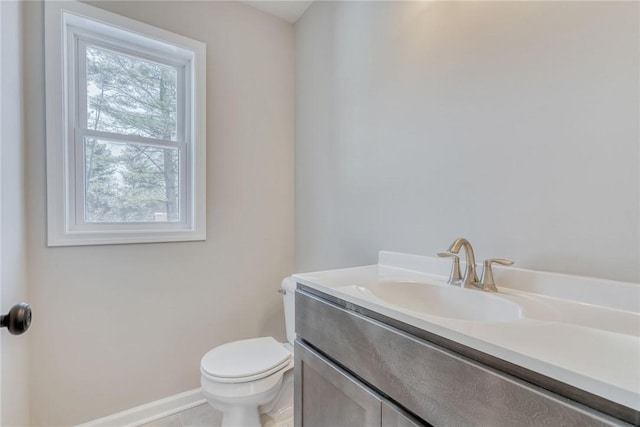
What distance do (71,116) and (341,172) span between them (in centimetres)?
141

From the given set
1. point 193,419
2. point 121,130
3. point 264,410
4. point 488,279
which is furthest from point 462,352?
point 121,130

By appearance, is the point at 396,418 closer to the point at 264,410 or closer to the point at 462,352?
the point at 462,352

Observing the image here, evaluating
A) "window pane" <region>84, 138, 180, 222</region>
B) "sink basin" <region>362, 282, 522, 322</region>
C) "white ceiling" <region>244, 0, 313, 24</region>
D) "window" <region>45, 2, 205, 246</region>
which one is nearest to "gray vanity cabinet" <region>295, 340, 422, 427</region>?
"sink basin" <region>362, 282, 522, 322</region>

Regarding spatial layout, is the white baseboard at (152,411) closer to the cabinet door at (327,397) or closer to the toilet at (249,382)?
the toilet at (249,382)

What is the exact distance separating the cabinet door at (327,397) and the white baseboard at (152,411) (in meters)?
0.99

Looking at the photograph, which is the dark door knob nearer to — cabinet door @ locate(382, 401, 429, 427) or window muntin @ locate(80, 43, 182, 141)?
cabinet door @ locate(382, 401, 429, 427)

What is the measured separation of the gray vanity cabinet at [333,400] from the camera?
0.73m

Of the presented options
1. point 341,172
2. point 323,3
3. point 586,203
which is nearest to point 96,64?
point 323,3

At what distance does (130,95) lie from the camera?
165 cm

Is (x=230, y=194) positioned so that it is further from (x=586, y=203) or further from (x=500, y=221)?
(x=586, y=203)

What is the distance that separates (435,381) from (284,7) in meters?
2.21

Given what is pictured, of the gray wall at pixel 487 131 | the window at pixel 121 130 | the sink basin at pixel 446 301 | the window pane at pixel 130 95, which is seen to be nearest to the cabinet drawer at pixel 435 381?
the sink basin at pixel 446 301

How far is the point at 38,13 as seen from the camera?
1.32 metres

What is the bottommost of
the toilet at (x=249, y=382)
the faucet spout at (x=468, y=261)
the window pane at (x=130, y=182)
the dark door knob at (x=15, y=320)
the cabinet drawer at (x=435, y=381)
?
the toilet at (x=249, y=382)
